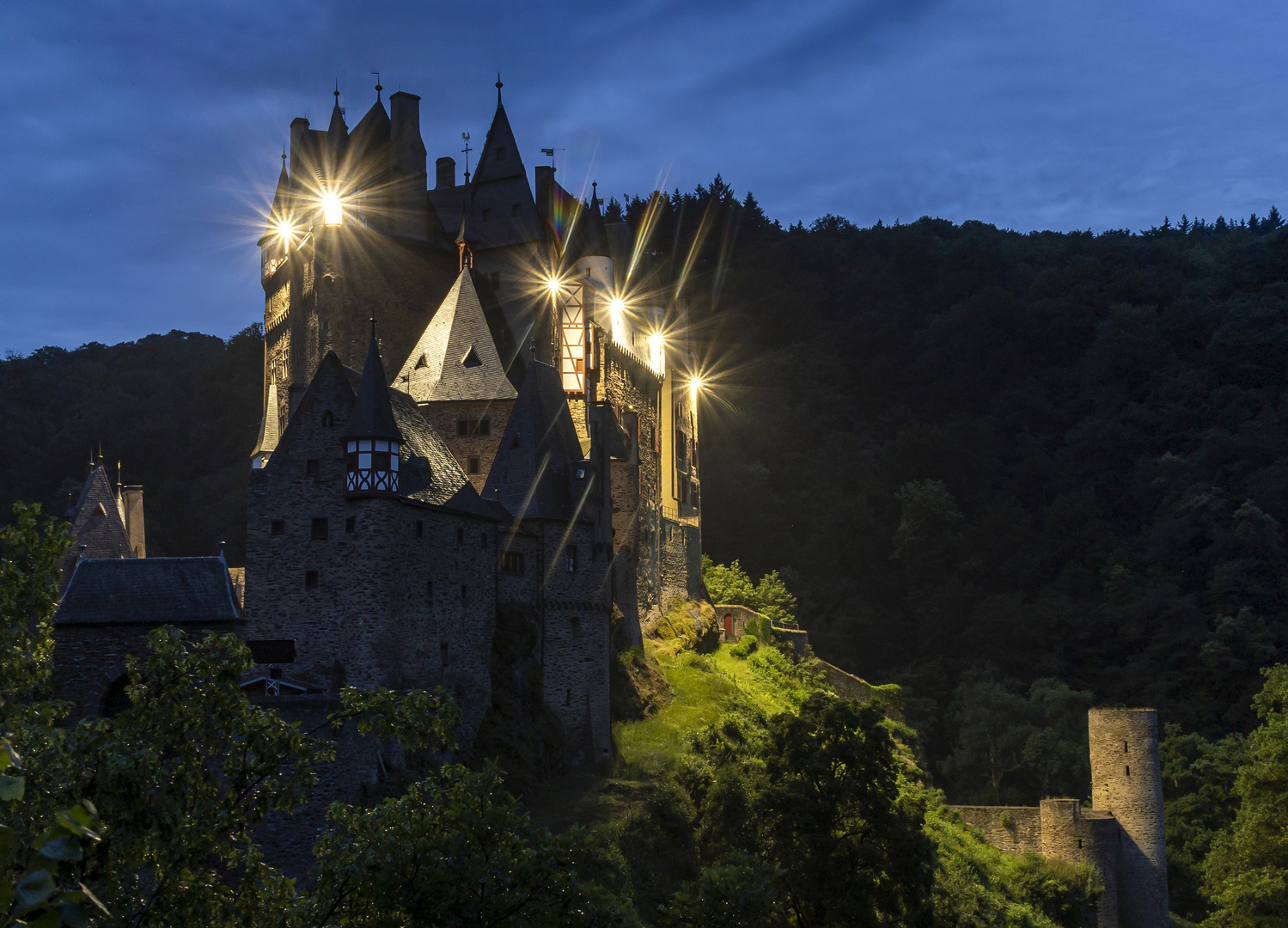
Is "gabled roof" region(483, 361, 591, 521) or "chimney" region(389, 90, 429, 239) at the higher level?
"chimney" region(389, 90, 429, 239)

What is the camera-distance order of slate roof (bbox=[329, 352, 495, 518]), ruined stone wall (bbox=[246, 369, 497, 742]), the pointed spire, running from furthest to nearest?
slate roof (bbox=[329, 352, 495, 518])
the pointed spire
ruined stone wall (bbox=[246, 369, 497, 742])

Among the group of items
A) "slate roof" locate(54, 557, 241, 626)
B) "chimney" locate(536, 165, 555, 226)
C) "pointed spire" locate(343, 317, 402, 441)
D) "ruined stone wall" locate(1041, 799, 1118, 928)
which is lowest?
"ruined stone wall" locate(1041, 799, 1118, 928)

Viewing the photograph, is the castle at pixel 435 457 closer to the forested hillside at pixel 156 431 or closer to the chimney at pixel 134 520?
the chimney at pixel 134 520

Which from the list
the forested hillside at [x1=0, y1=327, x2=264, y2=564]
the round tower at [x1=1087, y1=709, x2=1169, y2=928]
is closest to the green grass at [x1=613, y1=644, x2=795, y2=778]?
the round tower at [x1=1087, y1=709, x2=1169, y2=928]

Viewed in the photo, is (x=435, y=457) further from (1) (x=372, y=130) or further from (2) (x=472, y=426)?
(1) (x=372, y=130)

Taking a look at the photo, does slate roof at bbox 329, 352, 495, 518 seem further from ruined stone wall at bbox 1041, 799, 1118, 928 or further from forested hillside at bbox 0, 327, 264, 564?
forested hillside at bbox 0, 327, 264, 564

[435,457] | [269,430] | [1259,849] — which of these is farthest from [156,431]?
[1259,849]

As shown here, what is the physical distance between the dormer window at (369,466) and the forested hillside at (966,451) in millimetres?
40712

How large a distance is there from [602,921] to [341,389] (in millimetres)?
20587

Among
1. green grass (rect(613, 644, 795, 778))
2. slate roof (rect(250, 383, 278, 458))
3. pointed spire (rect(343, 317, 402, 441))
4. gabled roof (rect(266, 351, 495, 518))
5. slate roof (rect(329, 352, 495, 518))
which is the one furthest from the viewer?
slate roof (rect(250, 383, 278, 458))

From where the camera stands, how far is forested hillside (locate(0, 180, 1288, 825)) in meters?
74.2

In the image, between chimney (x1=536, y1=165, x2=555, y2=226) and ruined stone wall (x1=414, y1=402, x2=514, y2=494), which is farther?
chimney (x1=536, y1=165, x2=555, y2=226)

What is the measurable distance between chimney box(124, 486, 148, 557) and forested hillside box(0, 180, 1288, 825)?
1761cm

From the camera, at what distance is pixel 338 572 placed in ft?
103
